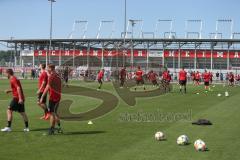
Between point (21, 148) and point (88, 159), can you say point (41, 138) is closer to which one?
point (21, 148)

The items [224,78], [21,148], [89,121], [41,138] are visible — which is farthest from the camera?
[224,78]

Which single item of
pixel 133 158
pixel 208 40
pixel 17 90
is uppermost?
pixel 208 40

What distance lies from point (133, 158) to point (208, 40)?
87.3m

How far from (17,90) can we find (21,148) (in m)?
3.07

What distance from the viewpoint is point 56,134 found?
13398mm

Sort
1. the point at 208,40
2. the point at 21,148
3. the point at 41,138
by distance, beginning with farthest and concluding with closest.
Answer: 1. the point at 208,40
2. the point at 41,138
3. the point at 21,148

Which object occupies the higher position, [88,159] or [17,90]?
[17,90]

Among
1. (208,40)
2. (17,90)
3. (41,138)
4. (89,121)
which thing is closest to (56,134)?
(41,138)

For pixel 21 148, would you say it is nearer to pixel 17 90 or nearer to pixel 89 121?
pixel 17 90

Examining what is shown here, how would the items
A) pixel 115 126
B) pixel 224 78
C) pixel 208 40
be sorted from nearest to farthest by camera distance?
pixel 115 126, pixel 224 78, pixel 208 40

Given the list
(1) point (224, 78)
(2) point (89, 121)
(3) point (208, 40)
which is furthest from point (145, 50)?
(2) point (89, 121)

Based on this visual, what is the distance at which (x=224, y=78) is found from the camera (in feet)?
241

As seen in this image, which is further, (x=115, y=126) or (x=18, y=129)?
(x=115, y=126)

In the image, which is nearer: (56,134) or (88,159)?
(88,159)
